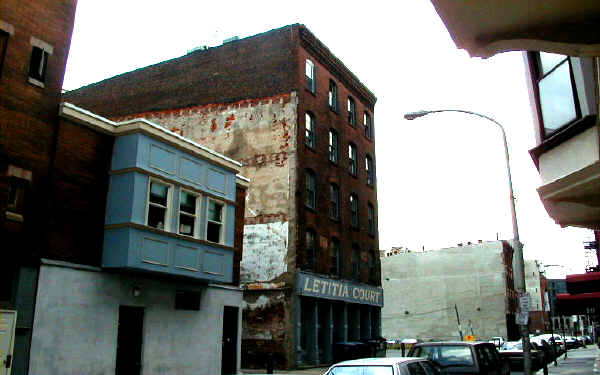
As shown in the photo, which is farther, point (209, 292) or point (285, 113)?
point (285, 113)

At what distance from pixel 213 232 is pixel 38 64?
8480 mm

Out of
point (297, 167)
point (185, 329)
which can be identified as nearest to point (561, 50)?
point (185, 329)

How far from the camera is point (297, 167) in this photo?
29.1 meters

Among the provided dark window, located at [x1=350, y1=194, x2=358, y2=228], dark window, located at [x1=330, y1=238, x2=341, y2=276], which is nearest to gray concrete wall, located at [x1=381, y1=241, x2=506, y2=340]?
dark window, located at [x1=350, y1=194, x2=358, y2=228]

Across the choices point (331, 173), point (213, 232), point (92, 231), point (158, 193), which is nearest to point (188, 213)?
point (158, 193)

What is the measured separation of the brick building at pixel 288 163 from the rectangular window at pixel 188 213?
28.2 feet

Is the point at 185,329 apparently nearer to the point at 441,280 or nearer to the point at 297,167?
the point at 297,167

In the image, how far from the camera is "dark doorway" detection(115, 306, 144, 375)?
1786 centimetres

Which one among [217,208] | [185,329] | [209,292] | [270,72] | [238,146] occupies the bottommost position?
[185,329]

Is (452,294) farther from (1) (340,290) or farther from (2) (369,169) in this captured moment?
(1) (340,290)

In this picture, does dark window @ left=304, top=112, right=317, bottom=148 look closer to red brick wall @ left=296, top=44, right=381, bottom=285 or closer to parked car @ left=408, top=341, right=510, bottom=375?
red brick wall @ left=296, top=44, right=381, bottom=285

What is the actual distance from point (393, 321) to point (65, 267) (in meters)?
54.7

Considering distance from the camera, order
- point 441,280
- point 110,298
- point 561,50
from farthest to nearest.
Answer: point 441,280 < point 110,298 < point 561,50

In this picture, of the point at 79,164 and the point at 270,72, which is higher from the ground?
the point at 270,72
